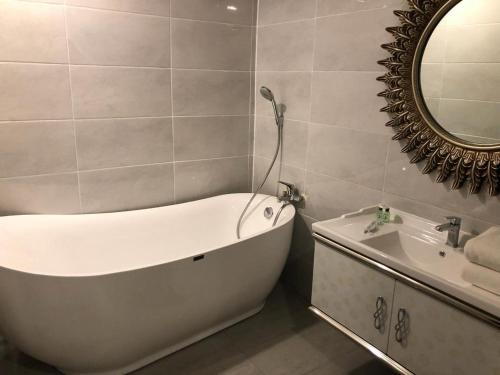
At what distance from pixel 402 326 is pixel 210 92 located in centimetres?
182

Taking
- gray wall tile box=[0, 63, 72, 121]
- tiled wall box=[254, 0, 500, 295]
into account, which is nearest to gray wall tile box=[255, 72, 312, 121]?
tiled wall box=[254, 0, 500, 295]

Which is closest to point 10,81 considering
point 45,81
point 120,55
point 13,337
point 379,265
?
point 45,81

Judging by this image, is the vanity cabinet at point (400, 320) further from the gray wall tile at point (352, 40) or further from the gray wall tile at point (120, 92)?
the gray wall tile at point (120, 92)

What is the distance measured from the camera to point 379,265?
144 cm

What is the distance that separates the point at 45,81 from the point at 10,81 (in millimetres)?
158

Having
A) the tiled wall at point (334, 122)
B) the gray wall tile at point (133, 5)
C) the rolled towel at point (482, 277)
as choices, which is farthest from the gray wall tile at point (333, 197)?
the gray wall tile at point (133, 5)

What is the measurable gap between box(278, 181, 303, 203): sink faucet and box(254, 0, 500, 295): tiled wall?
0.20 ft

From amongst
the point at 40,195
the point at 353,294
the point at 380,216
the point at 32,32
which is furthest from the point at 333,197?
the point at 32,32

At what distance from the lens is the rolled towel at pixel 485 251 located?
124 cm

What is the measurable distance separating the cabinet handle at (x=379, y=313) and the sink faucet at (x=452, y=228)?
38 cm

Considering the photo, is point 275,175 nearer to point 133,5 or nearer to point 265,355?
point 265,355

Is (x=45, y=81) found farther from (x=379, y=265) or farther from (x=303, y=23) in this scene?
(x=379, y=265)

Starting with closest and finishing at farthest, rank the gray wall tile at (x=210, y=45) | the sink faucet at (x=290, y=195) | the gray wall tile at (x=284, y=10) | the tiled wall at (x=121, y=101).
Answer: the tiled wall at (x=121, y=101), the gray wall tile at (x=284, y=10), the gray wall tile at (x=210, y=45), the sink faucet at (x=290, y=195)

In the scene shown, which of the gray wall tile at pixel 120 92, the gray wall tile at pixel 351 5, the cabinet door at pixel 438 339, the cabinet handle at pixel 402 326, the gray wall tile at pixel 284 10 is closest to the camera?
the cabinet door at pixel 438 339
